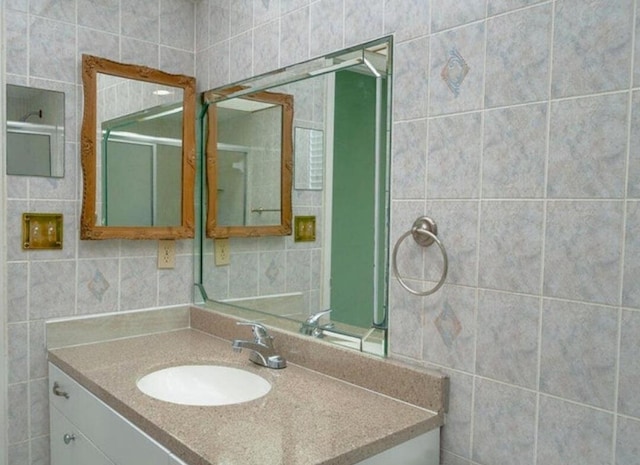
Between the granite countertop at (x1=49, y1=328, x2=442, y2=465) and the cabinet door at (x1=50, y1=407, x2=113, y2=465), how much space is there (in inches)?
7.0

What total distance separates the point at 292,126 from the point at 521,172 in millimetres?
859

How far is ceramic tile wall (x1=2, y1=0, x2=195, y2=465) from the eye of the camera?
1.76 metres

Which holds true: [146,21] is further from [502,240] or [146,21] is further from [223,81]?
[502,240]

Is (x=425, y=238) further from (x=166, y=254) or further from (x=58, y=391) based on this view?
(x=58, y=391)

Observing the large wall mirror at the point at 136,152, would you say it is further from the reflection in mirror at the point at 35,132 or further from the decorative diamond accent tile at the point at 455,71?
the decorative diamond accent tile at the point at 455,71

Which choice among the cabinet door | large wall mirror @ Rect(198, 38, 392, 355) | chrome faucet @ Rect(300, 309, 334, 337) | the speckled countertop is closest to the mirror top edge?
large wall mirror @ Rect(198, 38, 392, 355)

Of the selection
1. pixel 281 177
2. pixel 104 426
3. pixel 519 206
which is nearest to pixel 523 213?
pixel 519 206

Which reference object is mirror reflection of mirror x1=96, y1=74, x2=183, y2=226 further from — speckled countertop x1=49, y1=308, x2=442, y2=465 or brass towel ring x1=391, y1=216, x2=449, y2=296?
brass towel ring x1=391, y1=216, x2=449, y2=296

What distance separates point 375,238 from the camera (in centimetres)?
146

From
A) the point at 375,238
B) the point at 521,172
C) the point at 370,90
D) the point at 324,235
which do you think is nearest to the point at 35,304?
the point at 324,235

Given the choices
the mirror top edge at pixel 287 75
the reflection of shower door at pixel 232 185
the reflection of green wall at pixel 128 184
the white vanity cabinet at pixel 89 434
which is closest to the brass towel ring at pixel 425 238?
the mirror top edge at pixel 287 75

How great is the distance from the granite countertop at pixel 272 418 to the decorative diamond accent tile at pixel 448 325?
0.19 meters

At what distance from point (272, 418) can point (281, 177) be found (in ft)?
2.81

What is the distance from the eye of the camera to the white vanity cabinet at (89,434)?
1272 millimetres
